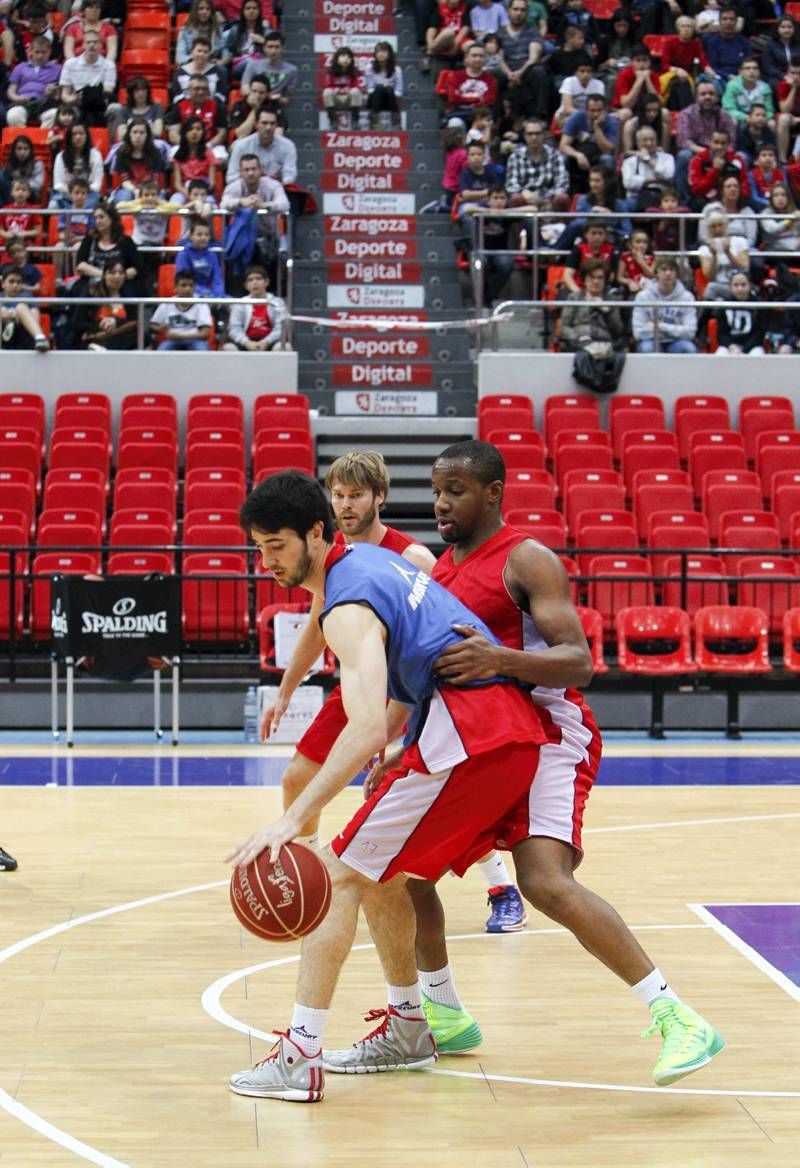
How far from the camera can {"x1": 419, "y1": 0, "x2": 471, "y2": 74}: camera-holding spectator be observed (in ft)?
65.8

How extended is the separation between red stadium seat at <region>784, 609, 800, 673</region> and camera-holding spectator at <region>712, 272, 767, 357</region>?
4440 mm

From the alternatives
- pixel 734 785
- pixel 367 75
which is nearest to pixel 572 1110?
pixel 734 785

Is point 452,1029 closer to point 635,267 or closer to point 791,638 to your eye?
point 791,638

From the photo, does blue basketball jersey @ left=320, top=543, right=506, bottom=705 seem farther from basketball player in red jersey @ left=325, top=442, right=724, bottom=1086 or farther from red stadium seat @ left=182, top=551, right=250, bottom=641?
red stadium seat @ left=182, top=551, right=250, bottom=641

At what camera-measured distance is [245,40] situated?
1956 centimetres

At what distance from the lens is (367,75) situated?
20.1 m

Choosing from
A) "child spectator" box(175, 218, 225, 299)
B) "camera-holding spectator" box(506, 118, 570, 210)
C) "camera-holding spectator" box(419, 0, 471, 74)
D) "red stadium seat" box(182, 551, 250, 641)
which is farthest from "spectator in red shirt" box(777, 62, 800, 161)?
"red stadium seat" box(182, 551, 250, 641)

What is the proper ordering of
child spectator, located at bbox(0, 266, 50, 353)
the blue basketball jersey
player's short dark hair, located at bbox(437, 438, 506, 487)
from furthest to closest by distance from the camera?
child spectator, located at bbox(0, 266, 50, 353) → player's short dark hair, located at bbox(437, 438, 506, 487) → the blue basketball jersey

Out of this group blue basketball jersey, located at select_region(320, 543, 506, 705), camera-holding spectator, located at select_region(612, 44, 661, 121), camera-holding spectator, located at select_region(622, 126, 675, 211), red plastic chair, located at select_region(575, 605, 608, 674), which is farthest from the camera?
camera-holding spectator, located at select_region(612, 44, 661, 121)

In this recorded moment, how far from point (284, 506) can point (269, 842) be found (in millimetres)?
865

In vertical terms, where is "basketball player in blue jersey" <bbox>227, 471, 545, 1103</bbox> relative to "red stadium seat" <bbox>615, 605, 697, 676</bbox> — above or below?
above

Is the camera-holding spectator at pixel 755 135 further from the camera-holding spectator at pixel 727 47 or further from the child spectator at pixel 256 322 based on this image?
the child spectator at pixel 256 322

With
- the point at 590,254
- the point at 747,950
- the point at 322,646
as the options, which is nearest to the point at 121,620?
the point at 322,646

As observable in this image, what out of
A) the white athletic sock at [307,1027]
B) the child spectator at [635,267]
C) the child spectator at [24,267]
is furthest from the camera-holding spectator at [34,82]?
the white athletic sock at [307,1027]
